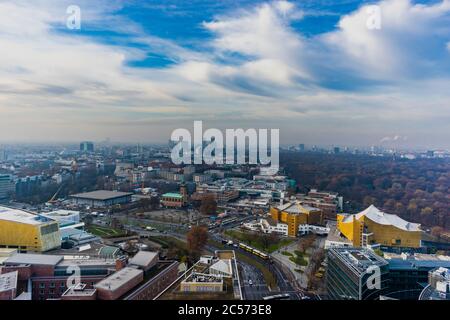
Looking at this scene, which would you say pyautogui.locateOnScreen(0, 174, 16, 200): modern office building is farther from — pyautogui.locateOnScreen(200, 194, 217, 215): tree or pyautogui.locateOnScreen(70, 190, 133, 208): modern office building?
pyautogui.locateOnScreen(200, 194, 217, 215): tree

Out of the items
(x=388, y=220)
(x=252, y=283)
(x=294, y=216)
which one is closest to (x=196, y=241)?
(x=252, y=283)

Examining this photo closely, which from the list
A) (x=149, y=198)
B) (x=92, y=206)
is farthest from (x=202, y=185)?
(x=92, y=206)

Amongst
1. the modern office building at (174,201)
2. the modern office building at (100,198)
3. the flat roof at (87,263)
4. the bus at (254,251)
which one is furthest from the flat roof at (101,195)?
the flat roof at (87,263)

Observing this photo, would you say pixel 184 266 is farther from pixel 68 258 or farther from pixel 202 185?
pixel 202 185

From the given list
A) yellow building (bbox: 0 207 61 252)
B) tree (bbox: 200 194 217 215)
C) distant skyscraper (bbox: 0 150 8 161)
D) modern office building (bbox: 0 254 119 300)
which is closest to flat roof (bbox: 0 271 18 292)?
modern office building (bbox: 0 254 119 300)

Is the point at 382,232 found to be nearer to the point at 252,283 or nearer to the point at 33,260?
the point at 252,283

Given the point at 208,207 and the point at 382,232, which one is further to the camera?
the point at 208,207

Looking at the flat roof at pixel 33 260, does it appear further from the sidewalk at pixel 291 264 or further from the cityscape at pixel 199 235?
the sidewalk at pixel 291 264
